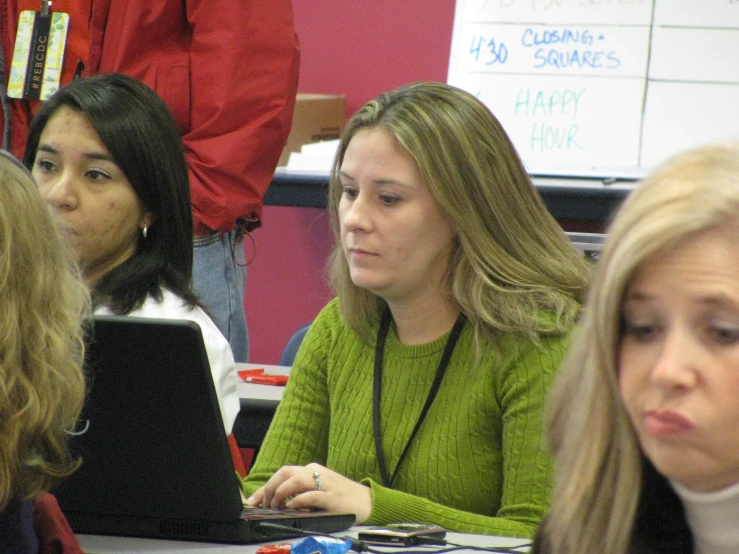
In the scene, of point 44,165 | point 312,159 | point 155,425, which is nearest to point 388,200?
point 155,425

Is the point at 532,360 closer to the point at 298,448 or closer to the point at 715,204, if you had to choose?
the point at 298,448

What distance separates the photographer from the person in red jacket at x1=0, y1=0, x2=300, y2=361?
2.93 meters

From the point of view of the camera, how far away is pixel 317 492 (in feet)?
5.95

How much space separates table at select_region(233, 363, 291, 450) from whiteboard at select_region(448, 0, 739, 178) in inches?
55.7

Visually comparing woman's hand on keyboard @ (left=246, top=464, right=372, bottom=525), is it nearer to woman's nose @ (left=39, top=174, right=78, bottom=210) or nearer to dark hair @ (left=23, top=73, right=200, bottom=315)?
dark hair @ (left=23, top=73, right=200, bottom=315)

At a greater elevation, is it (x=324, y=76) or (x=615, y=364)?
(x=324, y=76)

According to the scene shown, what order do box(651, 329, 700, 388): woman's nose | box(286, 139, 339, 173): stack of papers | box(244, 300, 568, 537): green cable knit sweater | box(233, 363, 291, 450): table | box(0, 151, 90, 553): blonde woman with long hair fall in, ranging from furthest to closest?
box(286, 139, 339, 173): stack of papers → box(233, 363, 291, 450): table → box(244, 300, 568, 537): green cable knit sweater → box(0, 151, 90, 553): blonde woman with long hair → box(651, 329, 700, 388): woman's nose

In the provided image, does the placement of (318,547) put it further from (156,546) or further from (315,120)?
(315,120)

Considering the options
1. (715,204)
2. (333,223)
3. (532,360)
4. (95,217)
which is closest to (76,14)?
(95,217)

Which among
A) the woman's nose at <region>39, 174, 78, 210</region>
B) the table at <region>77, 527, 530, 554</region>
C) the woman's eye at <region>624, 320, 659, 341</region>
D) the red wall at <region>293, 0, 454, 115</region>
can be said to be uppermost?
the red wall at <region>293, 0, 454, 115</region>

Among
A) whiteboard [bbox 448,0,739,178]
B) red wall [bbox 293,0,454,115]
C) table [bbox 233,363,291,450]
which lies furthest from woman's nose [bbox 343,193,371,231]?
red wall [bbox 293,0,454,115]

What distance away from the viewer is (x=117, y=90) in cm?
247

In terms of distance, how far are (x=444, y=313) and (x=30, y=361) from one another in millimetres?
836

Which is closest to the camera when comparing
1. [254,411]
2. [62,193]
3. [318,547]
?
[318,547]
